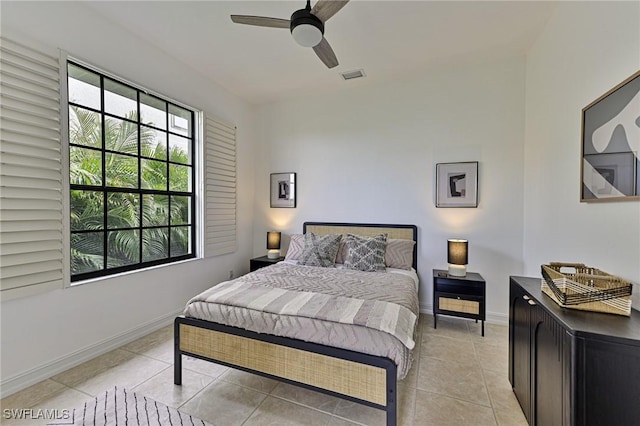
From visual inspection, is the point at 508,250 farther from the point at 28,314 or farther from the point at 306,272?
the point at 28,314

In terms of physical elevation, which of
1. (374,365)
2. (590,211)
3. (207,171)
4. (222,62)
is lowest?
(374,365)

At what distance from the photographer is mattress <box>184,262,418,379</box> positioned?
Result: 1.64m

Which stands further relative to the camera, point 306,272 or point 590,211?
point 306,272

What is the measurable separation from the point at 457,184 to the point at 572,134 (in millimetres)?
1341

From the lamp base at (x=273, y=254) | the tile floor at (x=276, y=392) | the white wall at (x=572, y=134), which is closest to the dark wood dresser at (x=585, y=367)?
the white wall at (x=572, y=134)

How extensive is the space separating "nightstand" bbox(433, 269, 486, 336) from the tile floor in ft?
1.46

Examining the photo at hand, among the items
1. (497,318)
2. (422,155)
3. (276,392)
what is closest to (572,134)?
(422,155)

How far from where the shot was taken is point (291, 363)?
178 centimetres

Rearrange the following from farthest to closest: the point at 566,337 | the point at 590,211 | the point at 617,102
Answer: the point at 590,211 → the point at 617,102 → the point at 566,337

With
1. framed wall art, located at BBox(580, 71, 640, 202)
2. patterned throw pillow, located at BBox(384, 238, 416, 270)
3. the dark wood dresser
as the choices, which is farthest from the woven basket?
patterned throw pillow, located at BBox(384, 238, 416, 270)

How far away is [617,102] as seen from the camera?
1.54m

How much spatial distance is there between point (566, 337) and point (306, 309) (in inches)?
54.1

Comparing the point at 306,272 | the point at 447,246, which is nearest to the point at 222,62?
the point at 306,272

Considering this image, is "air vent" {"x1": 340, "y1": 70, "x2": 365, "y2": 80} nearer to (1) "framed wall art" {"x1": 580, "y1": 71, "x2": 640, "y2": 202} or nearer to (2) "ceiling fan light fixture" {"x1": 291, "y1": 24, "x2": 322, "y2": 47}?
(2) "ceiling fan light fixture" {"x1": 291, "y1": 24, "x2": 322, "y2": 47}
